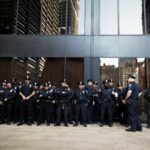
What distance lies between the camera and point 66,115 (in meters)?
11.3

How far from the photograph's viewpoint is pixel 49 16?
52.4 feet

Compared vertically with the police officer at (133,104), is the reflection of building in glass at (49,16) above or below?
above

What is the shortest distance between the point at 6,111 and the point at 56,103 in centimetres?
209

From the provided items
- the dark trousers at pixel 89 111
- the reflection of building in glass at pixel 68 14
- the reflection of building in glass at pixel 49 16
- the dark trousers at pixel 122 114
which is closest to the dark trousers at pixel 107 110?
the dark trousers at pixel 89 111

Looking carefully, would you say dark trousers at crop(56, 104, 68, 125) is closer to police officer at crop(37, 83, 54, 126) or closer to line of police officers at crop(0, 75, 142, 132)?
line of police officers at crop(0, 75, 142, 132)

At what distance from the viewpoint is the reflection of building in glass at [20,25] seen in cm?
1486

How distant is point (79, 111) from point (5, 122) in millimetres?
3127

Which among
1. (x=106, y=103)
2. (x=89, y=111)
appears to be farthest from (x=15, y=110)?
(x=106, y=103)

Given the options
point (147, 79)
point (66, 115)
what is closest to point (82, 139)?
point (66, 115)

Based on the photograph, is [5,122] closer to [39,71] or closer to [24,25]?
[39,71]

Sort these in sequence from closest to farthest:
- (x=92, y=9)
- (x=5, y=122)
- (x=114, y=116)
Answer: (x=5, y=122), (x=114, y=116), (x=92, y=9)

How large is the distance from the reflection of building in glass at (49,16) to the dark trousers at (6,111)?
4.90 meters

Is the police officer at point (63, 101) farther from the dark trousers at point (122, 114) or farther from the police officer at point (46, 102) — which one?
the dark trousers at point (122, 114)

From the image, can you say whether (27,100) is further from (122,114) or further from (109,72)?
(109,72)
